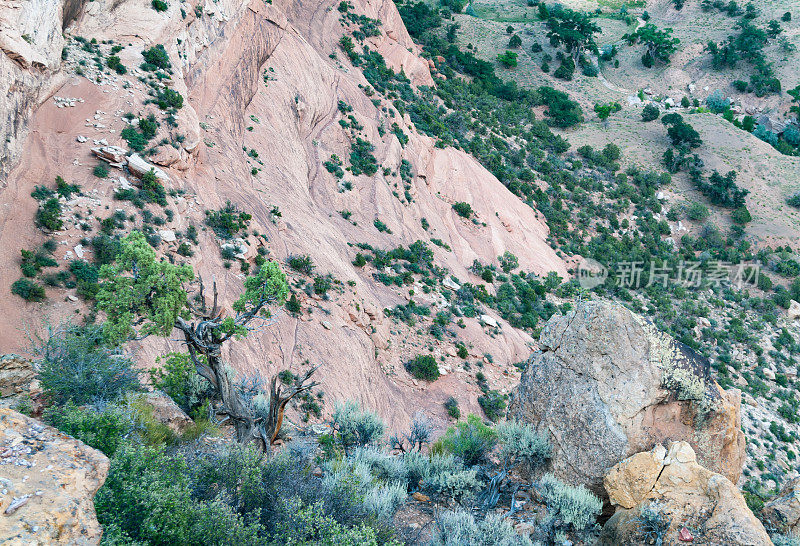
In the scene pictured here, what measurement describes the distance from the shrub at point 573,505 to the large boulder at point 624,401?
2.68 feet

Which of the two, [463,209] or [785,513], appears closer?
[785,513]

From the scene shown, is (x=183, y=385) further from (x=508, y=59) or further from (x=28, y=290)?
(x=508, y=59)

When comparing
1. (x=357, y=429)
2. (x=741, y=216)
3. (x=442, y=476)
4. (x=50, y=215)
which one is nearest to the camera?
(x=442, y=476)

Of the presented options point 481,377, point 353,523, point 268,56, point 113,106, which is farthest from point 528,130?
point 353,523

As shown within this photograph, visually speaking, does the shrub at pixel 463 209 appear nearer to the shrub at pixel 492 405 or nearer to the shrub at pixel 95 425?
the shrub at pixel 492 405

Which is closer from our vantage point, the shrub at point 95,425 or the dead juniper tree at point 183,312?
the shrub at point 95,425

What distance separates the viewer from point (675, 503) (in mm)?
8328

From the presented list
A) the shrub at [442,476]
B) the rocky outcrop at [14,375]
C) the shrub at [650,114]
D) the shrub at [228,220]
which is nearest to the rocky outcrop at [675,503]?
the shrub at [442,476]

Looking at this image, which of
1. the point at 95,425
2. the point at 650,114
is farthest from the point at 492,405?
the point at 650,114

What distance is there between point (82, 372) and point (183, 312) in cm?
221

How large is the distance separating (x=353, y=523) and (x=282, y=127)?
29.1m

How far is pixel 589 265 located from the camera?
45.8 m

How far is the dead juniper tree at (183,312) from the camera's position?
971cm

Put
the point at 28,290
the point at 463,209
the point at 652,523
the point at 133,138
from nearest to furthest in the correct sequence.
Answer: the point at 652,523, the point at 28,290, the point at 133,138, the point at 463,209
